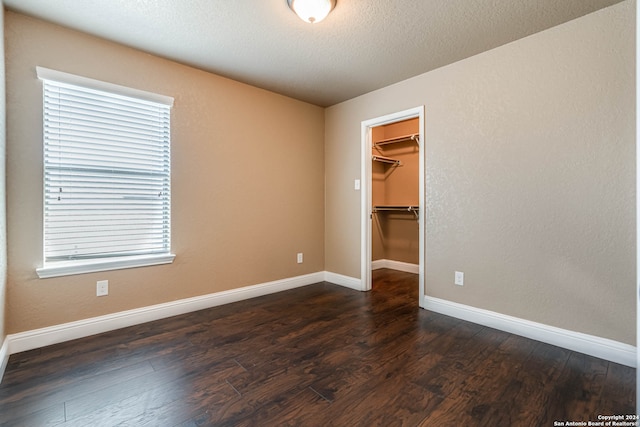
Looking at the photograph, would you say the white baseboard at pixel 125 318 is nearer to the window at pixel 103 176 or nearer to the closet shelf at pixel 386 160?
the window at pixel 103 176

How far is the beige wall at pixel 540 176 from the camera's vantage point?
6.64ft

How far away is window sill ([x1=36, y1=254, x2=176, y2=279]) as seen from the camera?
2248mm

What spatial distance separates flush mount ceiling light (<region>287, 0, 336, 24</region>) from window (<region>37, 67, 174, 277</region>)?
4.93 feet

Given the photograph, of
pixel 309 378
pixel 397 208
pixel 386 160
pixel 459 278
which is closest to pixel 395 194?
pixel 397 208

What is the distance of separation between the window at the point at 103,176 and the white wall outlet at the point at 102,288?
112 millimetres

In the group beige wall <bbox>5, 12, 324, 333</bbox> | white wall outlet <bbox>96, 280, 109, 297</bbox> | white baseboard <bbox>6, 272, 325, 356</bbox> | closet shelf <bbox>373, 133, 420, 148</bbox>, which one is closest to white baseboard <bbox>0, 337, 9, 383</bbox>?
white baseboard <bbox>6, 272, 325, 356</bbox>

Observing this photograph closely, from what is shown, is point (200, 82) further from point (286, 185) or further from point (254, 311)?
point (254, 311)

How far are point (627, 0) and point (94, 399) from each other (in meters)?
4.02

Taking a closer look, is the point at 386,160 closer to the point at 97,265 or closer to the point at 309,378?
the point at 309,378

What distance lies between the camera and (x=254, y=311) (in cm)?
297

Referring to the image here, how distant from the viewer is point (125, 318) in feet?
8.45

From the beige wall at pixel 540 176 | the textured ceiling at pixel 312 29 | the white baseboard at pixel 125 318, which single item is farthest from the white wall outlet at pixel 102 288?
the beige wall at pixel 540 176

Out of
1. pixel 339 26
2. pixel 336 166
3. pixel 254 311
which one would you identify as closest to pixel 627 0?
pixel 339 26

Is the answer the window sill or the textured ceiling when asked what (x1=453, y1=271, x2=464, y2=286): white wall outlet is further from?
the window sill
